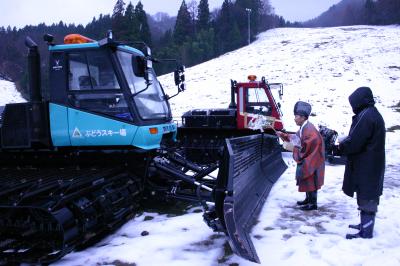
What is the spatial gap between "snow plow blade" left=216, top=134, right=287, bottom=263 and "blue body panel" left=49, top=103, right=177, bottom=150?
161 centimetres

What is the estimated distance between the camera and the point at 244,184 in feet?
18.6

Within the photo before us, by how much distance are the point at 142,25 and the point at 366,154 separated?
6007cm

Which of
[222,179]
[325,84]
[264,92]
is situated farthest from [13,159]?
[325,84]

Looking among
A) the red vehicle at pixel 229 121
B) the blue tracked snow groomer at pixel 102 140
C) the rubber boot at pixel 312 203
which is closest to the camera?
the blue tracked snow groomer at pixel 102 140

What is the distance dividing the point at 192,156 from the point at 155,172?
5832 mm

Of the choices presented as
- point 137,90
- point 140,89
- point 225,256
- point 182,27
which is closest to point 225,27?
point 182,27

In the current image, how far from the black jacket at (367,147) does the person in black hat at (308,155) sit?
46.3 inches

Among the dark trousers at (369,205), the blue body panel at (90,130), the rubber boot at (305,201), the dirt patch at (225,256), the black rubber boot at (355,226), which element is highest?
the blue body panel at (90,130)

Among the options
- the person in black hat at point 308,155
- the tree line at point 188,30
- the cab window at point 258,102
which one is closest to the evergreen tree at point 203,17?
the tree line at point 188,30

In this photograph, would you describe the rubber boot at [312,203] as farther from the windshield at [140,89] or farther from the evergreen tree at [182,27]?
the evergreen tree at [182,27]

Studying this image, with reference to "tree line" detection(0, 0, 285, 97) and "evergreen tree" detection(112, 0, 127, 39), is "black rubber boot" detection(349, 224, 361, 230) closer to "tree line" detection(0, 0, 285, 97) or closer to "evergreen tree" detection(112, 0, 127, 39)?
"tree line" detection(0, 0, 285, 97)

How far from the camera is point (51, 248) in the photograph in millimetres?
4734

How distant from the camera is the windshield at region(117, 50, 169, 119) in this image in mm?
6120

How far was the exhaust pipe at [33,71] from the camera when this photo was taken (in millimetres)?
6434
